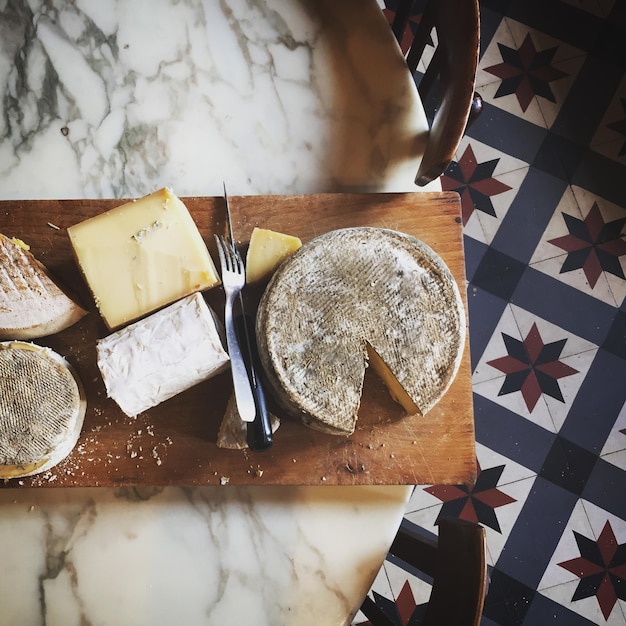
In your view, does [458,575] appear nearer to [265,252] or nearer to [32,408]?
[265,252]

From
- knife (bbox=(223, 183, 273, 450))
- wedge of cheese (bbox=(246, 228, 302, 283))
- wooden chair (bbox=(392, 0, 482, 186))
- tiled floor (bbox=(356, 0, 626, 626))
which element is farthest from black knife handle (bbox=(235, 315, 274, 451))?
tiled floor (bbox=(356, 0, 626, 626))

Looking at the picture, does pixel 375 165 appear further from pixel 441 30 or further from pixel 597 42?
pixel 597 42

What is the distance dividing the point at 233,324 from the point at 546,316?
1308 mm

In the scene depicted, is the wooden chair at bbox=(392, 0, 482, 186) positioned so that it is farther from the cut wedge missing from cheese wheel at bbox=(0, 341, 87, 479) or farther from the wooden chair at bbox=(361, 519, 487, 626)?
the cut wedge missing from cheese wheel at bbox=(0, 341, 87, 479)

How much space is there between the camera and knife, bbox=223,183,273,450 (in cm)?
111

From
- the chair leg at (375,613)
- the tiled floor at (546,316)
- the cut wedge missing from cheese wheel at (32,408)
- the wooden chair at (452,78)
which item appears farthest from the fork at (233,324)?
the tiled floor at (546,316)

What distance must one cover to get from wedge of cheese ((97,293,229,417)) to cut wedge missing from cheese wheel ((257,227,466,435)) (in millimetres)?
104

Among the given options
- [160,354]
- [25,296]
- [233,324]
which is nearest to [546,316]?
[233,324]

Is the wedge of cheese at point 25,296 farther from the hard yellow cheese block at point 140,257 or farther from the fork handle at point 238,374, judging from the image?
the fork handle at point 238,374

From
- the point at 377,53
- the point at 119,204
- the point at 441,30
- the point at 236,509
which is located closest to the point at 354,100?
the point at 377,53

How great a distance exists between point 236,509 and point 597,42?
2.02 m

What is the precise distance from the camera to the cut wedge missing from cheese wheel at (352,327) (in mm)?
1118

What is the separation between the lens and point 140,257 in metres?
1.18

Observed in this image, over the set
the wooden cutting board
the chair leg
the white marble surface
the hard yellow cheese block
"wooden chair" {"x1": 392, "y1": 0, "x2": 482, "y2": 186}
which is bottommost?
the chair leg
